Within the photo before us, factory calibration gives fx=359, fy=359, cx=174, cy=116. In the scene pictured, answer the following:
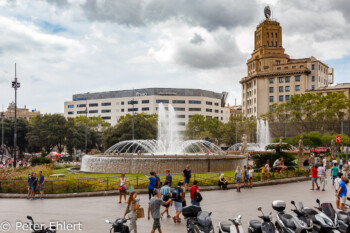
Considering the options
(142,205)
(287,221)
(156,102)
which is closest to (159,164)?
(142,205)

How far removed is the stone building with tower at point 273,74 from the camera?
4001 inches

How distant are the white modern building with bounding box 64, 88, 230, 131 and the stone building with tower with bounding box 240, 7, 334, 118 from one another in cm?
1662

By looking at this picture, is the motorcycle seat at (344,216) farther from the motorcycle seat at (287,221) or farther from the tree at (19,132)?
the tree at (19,132)

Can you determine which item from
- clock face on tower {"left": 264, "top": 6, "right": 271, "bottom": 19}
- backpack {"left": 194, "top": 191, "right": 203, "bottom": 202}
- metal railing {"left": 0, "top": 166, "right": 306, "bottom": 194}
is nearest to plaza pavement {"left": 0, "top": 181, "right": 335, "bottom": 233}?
backpack {"left": 194, "top": 191, "right": 203, "bottom": 202}

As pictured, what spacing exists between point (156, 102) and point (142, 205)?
110 meters

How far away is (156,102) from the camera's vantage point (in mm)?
126125

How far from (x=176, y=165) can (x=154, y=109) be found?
9894cm

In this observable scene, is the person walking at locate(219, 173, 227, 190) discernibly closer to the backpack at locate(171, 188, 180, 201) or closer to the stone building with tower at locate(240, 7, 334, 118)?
the backpack at locate(171, 188, 180, 201)

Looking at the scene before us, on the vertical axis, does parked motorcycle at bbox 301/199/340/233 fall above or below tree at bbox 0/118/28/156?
below

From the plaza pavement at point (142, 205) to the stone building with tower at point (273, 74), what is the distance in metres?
85.0

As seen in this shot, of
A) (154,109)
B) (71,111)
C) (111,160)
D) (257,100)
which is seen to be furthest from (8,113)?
(111,160)

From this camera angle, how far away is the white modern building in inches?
4998

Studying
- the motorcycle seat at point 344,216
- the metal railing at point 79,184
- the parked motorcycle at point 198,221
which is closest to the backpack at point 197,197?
the parked motorcycle at point 198,221

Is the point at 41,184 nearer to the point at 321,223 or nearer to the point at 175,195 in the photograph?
the point at 175,195
